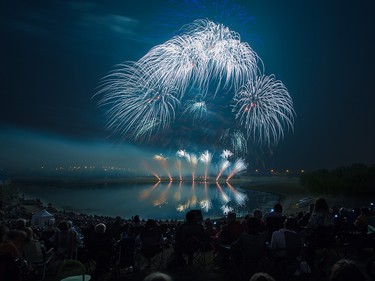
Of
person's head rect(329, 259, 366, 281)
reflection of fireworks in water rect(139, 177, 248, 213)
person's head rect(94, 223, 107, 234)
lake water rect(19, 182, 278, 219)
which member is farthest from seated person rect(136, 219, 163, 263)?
reflection of fireworks in water rect(139, 177, 248, 213)

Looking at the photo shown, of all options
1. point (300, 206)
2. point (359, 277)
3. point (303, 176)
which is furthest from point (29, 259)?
→ point (303, 176)

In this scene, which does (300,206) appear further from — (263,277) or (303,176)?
(263,277)

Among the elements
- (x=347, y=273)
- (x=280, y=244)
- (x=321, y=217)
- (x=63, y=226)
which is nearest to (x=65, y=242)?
(x=63, y=226)

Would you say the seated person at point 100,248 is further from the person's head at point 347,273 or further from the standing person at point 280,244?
the person's head at point 347,273

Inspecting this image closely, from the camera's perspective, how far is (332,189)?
199 feet

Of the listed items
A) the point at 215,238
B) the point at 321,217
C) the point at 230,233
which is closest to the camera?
the point at 321,217

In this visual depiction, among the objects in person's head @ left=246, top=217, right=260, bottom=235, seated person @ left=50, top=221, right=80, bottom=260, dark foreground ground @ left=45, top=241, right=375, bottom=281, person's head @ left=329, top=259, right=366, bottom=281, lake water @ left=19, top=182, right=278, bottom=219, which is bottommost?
lake water @ left=19, top=182, right=278, bottom=219

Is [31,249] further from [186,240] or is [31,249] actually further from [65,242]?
[186,240]

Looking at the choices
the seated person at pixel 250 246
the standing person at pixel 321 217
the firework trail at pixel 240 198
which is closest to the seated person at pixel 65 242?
the seated person at pixel 250 246

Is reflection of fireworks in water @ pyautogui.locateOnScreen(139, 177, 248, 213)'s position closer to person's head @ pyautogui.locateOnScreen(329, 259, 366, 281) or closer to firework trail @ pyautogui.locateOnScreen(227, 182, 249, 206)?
firework trail @ pyautogui.locateOnScreen(227, 182, 249, 206)

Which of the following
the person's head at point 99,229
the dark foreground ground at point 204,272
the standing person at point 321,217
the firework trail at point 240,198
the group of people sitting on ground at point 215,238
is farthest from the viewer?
the firework trail at point 240,198

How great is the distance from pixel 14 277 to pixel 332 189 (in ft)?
206

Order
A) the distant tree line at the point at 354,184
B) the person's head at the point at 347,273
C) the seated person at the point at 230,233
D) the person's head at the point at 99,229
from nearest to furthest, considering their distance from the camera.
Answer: the person's head at the point at 347,273, the person's head at the point at 99,229, the seated person at the point at 230,233, the distant tree line at the point at 354,184

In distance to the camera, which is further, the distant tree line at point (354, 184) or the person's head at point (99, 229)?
the distant tree line at point (354, 184)
